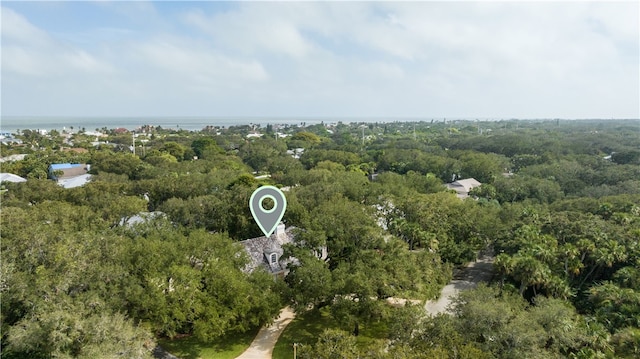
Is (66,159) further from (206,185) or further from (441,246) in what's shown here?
(441,246)

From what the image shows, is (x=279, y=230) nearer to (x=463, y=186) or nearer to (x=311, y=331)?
(x=311, y=331)

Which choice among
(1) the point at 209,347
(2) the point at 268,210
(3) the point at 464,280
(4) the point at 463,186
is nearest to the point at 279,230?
(2) the point at 268,210

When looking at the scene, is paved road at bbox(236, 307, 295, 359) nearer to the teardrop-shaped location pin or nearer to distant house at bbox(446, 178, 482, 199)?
the teardrop-shaped location pin

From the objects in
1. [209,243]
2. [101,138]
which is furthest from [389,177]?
[101,138]

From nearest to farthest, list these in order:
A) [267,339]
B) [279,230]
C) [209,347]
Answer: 1. [209,347]
2. [267,339]
3. [279,230]

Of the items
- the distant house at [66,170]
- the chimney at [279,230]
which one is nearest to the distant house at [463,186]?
the chimney at [279,230]
